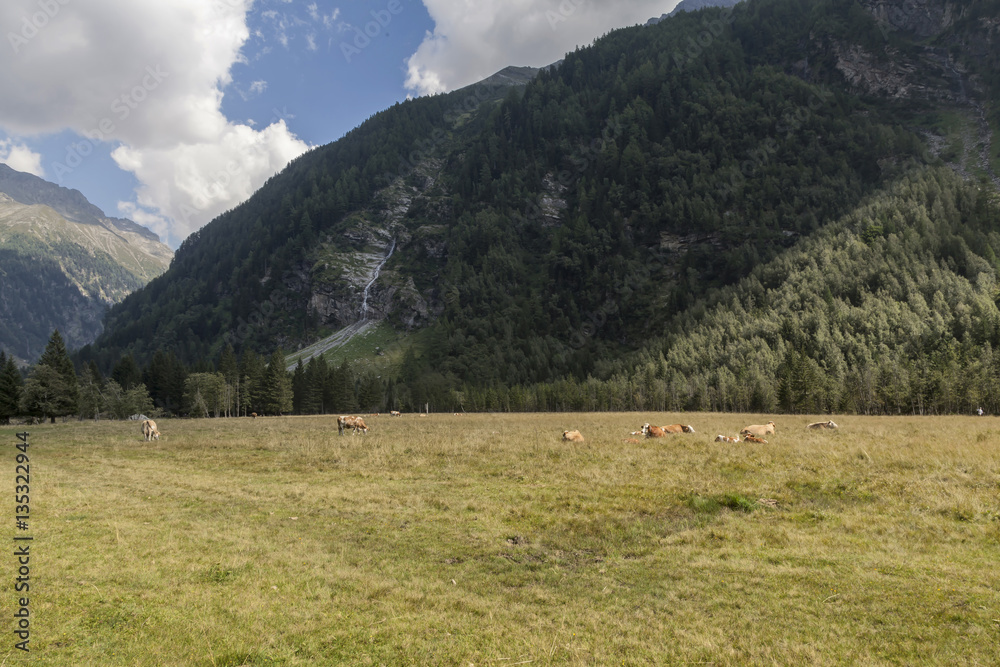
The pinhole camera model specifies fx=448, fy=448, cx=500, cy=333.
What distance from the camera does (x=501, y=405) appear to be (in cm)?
14450

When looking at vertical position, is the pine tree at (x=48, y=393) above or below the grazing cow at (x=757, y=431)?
above

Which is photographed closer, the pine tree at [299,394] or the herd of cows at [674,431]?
the herd of cows at [674,431]

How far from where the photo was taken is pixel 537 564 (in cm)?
1137

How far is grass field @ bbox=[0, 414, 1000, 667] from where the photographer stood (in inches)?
288

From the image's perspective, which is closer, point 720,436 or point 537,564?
point 537,564

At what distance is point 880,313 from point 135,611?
502 ft

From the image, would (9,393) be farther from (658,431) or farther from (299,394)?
(658,431)

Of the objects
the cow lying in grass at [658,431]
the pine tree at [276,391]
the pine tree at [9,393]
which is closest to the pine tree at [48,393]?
the pine tree at [9,393]

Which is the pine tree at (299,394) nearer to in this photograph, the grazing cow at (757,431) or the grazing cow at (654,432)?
the grazing cow at (654,432)

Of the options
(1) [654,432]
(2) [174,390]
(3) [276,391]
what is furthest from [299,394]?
(1) [654,432]

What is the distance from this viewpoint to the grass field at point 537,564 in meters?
7.32

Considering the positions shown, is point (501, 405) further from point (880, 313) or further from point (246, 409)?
point (880, 313)

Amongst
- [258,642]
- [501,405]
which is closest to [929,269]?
[501,405]

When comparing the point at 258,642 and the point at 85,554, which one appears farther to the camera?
the point at 85,554
